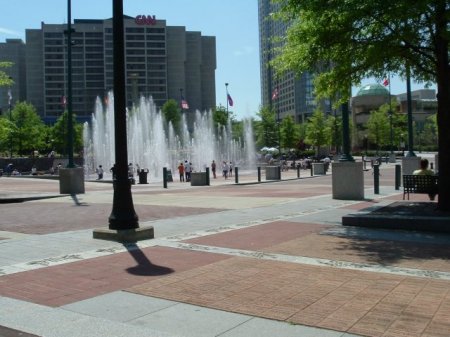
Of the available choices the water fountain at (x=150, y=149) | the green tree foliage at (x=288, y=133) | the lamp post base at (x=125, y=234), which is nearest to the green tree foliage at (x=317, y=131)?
the green tree foliage at (x=288, y=133)

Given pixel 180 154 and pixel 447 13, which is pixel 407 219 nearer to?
pixel 447 13

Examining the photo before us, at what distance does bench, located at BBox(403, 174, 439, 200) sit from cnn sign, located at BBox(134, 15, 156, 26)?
140228mm

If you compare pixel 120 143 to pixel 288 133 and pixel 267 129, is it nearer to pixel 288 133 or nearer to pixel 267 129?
pixel 267 129

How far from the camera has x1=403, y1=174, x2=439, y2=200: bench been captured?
1350 cm

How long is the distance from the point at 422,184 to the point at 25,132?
2730 inches

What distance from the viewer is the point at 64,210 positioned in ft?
51.4

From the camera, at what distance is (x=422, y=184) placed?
1384cm

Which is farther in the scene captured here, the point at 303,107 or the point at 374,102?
the point at 303,107

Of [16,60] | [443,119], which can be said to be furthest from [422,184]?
[16,60]

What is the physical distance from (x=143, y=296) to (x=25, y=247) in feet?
13.2

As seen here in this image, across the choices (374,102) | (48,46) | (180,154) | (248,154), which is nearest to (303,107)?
(374,102)

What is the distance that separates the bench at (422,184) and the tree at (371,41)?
2.35 metres

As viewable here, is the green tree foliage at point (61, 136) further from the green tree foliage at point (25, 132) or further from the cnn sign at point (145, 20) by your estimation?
the cnn sign at point (145, 20)

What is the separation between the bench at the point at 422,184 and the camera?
13500 mm
